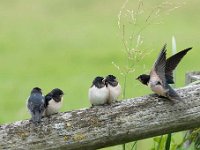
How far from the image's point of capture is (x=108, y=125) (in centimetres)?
464

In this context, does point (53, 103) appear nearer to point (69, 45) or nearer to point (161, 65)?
point (161, 65)

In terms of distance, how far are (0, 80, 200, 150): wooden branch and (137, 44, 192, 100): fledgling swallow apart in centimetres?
5

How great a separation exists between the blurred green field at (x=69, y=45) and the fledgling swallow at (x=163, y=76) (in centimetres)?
352

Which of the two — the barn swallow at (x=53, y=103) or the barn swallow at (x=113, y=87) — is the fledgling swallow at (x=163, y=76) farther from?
the barn swallow at (x=53, y=103)

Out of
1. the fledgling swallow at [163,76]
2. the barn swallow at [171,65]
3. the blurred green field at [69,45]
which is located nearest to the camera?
the fledgling swallow at [163,76]

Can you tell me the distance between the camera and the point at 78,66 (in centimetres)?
1350

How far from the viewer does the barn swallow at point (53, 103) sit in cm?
478

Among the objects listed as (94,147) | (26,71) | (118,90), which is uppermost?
(26,71)

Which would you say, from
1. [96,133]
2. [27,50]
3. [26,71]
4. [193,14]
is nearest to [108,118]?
[96,133]

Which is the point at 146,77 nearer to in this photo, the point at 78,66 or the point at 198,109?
the point at 198,109

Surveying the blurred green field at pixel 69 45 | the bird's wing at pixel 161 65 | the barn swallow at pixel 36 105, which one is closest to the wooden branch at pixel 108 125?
the barn swallow at pixel 36 105

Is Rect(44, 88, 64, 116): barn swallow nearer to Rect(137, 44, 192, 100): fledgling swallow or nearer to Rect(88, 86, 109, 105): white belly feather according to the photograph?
Rect(88, 86, 109, 105): white belly feather

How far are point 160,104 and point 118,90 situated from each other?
0.30m

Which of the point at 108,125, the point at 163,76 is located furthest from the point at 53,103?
the point at 163,76
